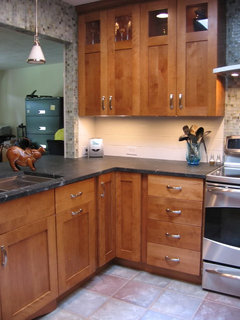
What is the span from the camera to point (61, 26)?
9.72 ft

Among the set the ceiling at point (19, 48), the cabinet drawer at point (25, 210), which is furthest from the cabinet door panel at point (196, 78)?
the ceiling at point (19, 48)

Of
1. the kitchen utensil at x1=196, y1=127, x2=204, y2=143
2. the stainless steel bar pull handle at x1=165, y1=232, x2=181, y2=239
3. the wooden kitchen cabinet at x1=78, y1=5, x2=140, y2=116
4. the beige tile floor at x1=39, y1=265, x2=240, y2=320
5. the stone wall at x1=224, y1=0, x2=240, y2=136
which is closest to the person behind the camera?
the beige tile floor at x1=39, y1=265, x2=240, y2=320

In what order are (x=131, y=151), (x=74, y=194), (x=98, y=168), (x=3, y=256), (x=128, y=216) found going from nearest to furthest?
(x=3, y=256) → (x=74, y=194) → (x=98, y=168) → (x=128, y=216) → (x=131, y=151)

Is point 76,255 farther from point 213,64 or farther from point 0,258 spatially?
point 213,64

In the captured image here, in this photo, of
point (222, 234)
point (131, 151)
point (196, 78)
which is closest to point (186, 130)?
point (196, 78)

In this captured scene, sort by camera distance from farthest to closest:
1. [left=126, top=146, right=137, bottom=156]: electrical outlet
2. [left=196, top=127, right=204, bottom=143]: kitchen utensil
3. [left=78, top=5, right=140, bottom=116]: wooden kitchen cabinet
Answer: [left=126, top=146, right=137, bottom=156]: electrical outlet, [left=78, top=5, right=140, bottom=116]: wooden kitchen cabinet, [left=196, top=127, right=204, bottom=143]: kitchen utensil

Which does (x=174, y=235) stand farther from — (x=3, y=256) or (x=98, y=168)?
(x=3, y=256)

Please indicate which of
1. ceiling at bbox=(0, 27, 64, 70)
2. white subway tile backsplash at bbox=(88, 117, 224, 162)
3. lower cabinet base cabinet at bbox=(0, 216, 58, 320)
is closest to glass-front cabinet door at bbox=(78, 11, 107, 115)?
white subway tile backsplash at bbox=(88, 117, 224, 162)

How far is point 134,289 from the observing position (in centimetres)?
246

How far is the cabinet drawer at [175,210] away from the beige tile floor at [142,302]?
19.7 inches

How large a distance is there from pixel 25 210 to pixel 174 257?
1258 millimetres

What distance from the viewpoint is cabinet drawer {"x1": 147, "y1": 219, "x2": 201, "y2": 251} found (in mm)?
2449

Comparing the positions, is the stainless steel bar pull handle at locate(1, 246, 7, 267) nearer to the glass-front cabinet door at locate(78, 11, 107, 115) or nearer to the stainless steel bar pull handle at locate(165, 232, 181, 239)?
the stainless steel bar pull handle at locate(165, 232, 181, 239)

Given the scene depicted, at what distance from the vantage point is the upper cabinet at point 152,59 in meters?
2.58
